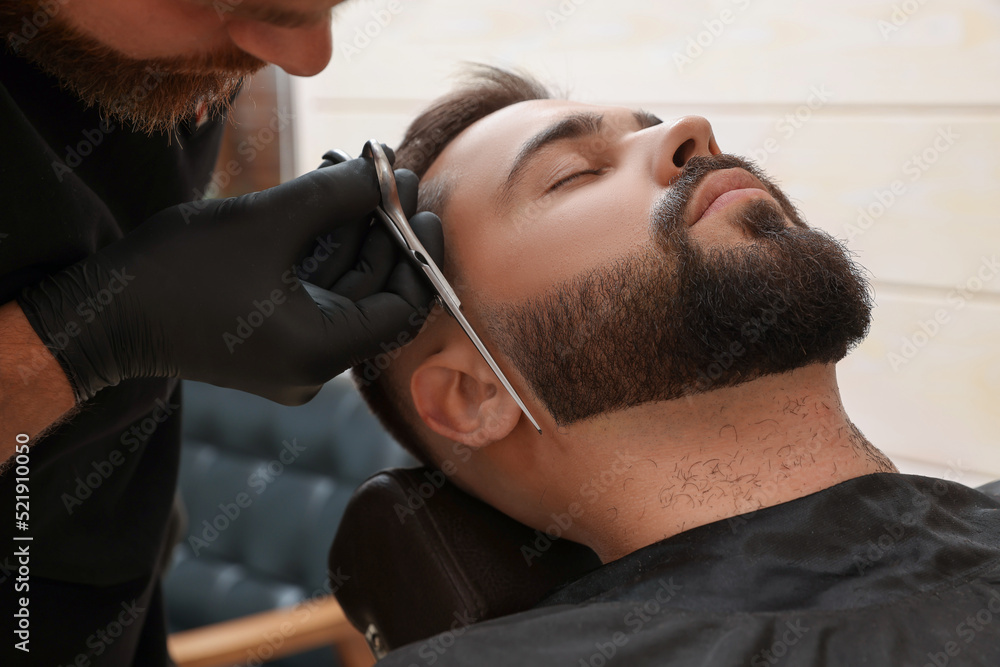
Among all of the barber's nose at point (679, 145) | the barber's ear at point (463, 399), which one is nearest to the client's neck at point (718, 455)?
the barber's ear at point (463, 399)

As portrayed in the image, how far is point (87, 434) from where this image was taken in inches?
49.3

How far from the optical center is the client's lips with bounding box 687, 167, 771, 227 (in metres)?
1.28

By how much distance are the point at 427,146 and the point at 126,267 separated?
28.7 inches

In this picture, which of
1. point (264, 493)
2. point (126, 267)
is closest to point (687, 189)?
point (126, 267)

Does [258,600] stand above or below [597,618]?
below

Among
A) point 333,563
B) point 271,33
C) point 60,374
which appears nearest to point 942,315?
point 333,563

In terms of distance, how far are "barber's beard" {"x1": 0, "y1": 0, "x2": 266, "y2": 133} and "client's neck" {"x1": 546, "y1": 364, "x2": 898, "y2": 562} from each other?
0.77m

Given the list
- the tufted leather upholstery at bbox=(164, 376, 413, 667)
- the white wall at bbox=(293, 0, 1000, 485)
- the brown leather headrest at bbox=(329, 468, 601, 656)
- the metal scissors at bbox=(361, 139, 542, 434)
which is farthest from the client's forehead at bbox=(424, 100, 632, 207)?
the tufted leather upholstery at bbox=(164, 376, 413, 667)

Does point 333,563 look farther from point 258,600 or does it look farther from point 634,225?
point 258,600

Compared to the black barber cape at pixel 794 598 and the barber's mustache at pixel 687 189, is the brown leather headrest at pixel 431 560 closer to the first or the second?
the black barber cape at pixel 794 598

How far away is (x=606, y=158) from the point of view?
140 cm

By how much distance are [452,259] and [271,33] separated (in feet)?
1.67

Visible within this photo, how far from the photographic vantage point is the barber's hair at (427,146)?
1.54 m

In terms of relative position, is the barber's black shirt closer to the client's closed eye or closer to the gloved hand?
the gloved hand
